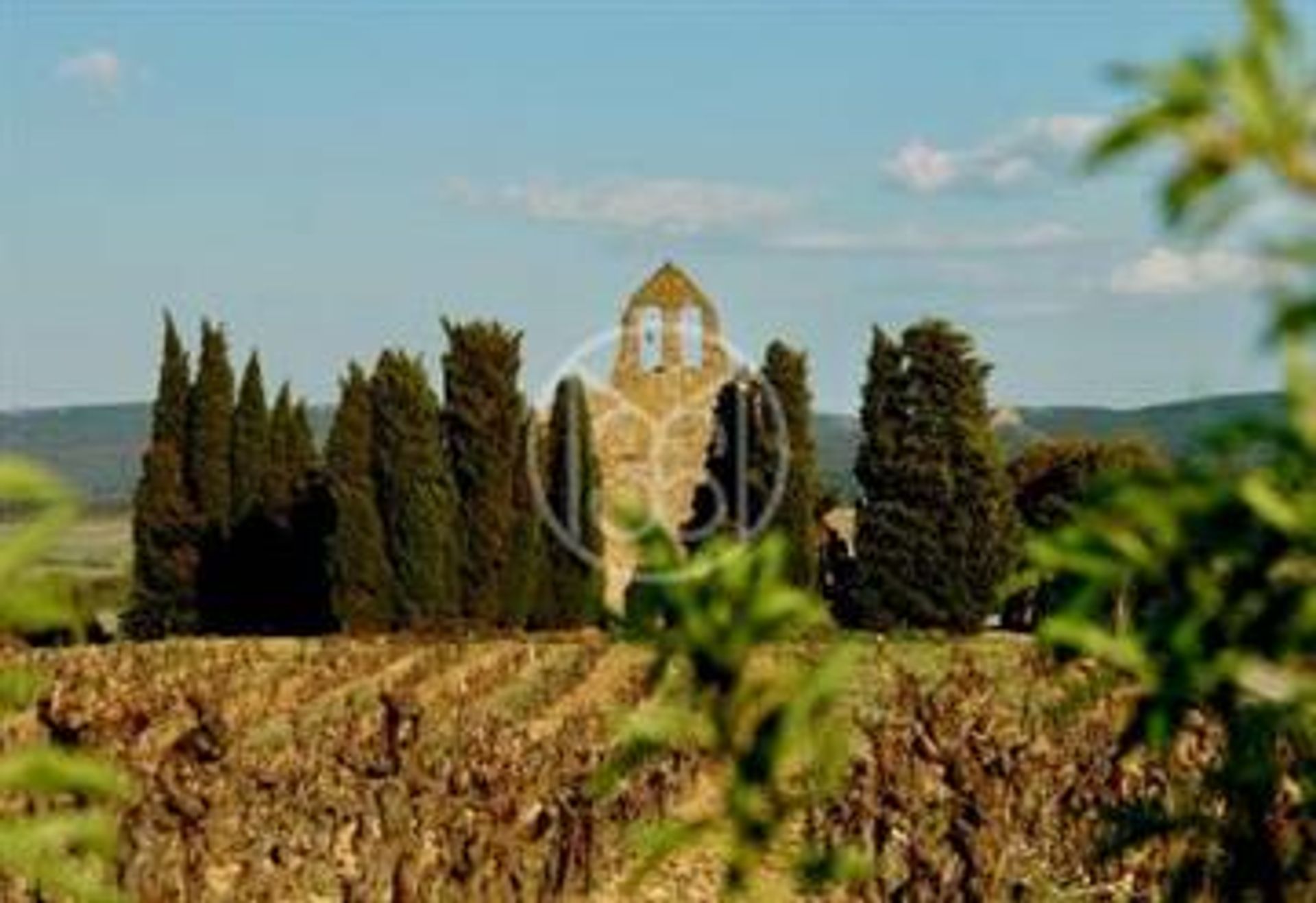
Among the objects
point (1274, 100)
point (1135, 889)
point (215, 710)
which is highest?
point (1274, 100)

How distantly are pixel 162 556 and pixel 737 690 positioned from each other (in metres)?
52.3

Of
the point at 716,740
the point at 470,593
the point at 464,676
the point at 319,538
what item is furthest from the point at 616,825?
the point at 319,538

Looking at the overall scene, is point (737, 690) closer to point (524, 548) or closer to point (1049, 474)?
point (524, 548)

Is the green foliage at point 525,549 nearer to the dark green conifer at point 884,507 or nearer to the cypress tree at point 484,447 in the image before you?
the cypress tree at point 484,447

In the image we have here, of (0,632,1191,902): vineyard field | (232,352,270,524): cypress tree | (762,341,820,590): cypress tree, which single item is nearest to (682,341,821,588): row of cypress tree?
(762,341,820,590): cypress tree

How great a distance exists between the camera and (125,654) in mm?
41750

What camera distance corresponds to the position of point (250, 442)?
180 feet

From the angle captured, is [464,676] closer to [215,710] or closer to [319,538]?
[319,538]

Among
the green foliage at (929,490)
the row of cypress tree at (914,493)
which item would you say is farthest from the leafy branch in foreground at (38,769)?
the green foliage at (929,490)

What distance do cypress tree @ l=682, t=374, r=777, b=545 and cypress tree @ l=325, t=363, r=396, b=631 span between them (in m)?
7.03

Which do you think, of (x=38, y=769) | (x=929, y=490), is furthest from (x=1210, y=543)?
(x=929, y=490)

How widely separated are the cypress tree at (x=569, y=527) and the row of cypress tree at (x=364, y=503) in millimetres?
44

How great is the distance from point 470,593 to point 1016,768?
30.2 metres

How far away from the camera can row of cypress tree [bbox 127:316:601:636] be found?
5003 centimetres
